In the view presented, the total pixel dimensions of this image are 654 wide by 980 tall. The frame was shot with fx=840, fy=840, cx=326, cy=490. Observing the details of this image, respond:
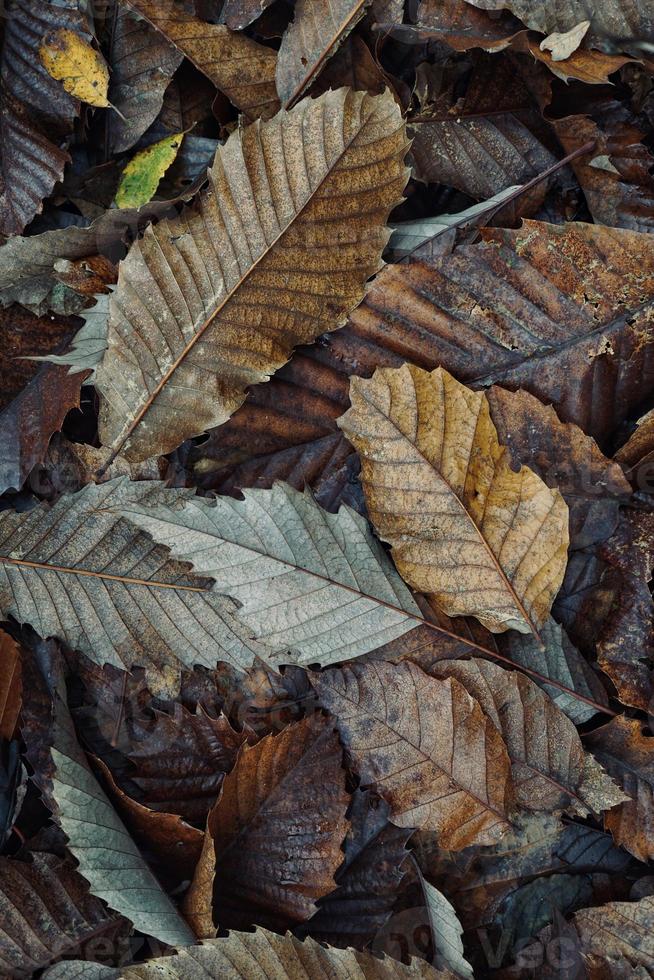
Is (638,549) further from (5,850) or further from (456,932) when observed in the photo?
(5,850)

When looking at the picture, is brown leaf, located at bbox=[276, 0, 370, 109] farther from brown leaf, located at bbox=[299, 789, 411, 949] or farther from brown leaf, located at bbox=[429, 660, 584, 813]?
brown leaf, located at bbox=[299, 789, 411, 949]

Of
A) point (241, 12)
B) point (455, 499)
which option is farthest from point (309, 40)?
point (455, 499)

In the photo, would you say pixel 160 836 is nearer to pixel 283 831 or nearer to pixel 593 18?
pixel 283 831

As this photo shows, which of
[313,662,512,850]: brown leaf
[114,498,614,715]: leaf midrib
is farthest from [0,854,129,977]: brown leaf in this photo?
[114,498,614,715]: leaf midrib

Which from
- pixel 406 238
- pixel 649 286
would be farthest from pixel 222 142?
pixel 649 286

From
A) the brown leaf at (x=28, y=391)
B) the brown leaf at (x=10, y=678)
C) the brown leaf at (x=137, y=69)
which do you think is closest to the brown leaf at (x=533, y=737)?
the brown leaf at (x=10, y=678)

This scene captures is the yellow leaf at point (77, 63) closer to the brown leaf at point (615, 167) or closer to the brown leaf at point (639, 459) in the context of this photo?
the brown leaf at point (615, 167)
